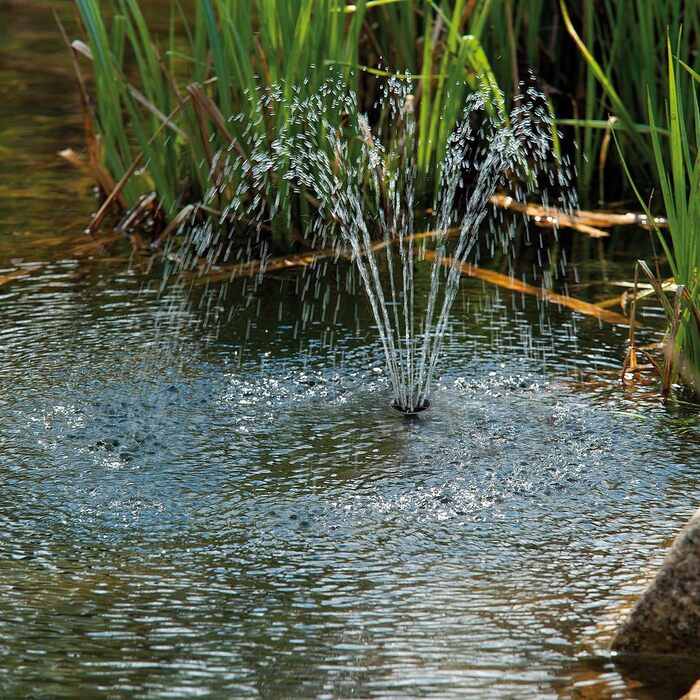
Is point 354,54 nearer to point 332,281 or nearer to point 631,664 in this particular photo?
point 332,281

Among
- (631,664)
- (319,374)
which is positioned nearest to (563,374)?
(319,374)

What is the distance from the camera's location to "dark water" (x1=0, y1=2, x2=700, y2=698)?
2072 mm

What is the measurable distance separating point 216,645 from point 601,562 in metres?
0.81

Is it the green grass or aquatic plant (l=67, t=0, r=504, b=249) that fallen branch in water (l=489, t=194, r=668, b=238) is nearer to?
the green grass

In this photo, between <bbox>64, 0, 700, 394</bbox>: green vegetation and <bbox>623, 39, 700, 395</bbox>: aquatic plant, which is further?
<bbox>64, 0, 700, 394</bbox>: green vegetation

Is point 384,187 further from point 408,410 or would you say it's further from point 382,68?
point 408,410

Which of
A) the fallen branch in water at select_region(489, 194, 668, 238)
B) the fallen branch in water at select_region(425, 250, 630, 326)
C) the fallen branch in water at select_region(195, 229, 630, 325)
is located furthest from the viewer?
the fallen branch in water at select_region(489, 194, 668, 238)

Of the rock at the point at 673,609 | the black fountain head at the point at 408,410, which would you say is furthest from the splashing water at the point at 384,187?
the rock at the point at 673,609

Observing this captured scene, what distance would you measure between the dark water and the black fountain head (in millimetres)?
33

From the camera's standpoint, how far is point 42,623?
2205 millimetres

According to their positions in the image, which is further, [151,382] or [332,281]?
[332,281]

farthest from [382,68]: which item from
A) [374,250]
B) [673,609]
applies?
[673,609]

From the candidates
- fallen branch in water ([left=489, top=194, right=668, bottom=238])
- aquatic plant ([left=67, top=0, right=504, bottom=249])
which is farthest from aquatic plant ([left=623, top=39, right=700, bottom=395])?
fallen branch in water ([left=489, top=194, right=668, bottom=238])

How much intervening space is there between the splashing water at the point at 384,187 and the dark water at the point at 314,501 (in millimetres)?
169
